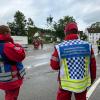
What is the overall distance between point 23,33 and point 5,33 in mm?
102392

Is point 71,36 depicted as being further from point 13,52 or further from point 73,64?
point 13,52

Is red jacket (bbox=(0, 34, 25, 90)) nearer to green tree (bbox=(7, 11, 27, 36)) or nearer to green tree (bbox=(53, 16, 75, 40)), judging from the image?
green tree (bbox=(7, 11, 27, 36))

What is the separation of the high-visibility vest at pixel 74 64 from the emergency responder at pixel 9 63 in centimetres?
69

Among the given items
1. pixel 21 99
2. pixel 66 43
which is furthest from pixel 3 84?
pixel 21 99

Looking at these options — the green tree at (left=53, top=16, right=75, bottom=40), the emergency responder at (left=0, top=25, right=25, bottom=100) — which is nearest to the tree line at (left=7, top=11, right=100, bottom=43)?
the green tree at (left=53, top=16, right=75, bottom=40)

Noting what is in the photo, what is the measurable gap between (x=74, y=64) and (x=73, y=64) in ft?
0.05

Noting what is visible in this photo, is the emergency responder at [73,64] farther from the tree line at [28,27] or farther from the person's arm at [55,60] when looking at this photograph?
the tree line at [28,27]

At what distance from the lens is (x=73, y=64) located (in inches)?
243

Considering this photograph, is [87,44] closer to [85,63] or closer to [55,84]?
[85,63]

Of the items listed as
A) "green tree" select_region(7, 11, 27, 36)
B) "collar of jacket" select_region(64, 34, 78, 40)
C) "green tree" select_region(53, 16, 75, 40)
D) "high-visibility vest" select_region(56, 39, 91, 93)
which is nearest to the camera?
"high-visibility vest" select_region(56, 39, 91, 93)

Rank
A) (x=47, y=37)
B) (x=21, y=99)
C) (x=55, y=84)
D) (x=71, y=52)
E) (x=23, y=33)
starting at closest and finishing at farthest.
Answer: (x=71, y=52) → (x=21, y=99) → (x=55, y=84) → (x=23, y=33) → (x=47, y=37)

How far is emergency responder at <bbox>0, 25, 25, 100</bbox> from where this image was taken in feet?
21.0

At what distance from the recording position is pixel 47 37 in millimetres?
133750

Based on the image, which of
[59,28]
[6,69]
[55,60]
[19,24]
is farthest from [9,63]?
[59,28]
